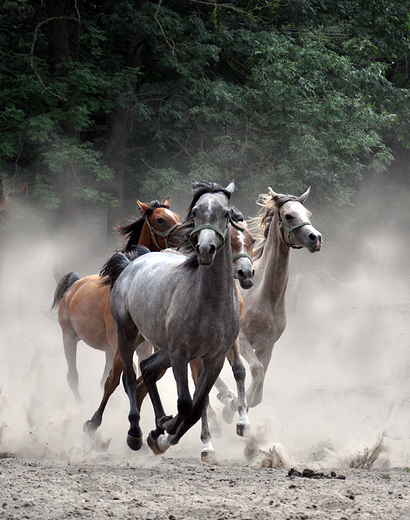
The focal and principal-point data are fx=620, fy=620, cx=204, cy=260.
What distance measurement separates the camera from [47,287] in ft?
42.8

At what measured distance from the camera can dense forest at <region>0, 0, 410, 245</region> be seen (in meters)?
11.7

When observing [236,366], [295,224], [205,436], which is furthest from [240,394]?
[295,224]

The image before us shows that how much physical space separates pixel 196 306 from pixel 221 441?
2.73m

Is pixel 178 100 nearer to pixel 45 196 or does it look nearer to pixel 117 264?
pixel 45 196

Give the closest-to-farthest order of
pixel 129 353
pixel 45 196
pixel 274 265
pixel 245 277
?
1. pixel 245 277
2. pixel 129 353
3. pixel 274 265
4. pixel 45 196

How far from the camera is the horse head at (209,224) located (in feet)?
11.8

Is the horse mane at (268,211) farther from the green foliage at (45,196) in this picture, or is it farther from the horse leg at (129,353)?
the green foliage at (45,196)

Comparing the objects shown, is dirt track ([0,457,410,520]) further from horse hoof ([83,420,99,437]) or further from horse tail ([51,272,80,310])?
horse tail ([51,272,80,310])

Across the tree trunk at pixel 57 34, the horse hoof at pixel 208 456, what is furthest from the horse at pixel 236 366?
the tree trunk at pixel 57 34

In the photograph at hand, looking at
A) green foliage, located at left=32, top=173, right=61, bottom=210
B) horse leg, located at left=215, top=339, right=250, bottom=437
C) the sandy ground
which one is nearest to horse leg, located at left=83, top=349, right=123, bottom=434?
the sandy ground

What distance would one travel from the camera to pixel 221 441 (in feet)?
20.5

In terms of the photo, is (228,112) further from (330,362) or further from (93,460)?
(93,460)

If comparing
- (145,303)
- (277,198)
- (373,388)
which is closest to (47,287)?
(373,388)

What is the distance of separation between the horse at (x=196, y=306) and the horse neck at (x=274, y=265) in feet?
5.94
